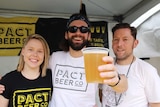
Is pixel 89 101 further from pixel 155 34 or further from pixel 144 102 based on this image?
pixel 155 34

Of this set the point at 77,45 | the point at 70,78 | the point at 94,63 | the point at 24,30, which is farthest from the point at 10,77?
the point at 24,30

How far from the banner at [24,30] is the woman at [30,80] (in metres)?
1.02

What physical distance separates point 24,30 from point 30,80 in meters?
1.28

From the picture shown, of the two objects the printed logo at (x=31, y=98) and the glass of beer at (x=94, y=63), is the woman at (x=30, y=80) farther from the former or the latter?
the glass of beer at (x=94, y=63)

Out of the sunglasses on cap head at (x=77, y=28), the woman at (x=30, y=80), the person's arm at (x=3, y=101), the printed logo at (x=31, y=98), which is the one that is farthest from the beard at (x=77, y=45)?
the person's arm at (x=3, y=101)

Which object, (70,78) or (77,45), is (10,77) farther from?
(77,45)

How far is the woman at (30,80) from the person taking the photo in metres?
1.78

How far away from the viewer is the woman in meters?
1.78

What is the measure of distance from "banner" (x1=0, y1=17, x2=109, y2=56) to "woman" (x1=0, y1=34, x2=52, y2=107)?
3.34 feet

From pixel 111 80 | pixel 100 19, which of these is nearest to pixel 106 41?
pixel 100 19

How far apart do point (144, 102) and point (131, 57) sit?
0.36 meters

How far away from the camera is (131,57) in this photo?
197cm

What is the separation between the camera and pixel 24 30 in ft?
9.85

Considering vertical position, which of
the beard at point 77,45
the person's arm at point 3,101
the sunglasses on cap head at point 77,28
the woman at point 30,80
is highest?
the sunglasses on cap head at point 77,28
